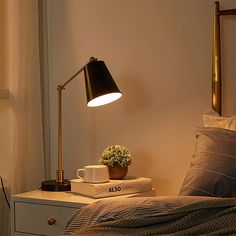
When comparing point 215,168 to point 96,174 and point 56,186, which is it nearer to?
point 96,174

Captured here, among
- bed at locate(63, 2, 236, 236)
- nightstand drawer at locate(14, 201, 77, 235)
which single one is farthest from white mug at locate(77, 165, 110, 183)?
bed at locate(63, 2, 236, 236)

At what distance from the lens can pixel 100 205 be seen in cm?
158

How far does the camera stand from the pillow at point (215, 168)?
1794 mm

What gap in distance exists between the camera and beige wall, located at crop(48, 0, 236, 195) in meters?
2.35

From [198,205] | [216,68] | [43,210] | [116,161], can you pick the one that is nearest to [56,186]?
[43,210]

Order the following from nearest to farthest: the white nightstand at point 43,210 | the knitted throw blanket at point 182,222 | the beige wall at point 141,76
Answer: the knitted throw blanket at point 182,222
the white nightstand at point 43,210
the beige wall at point 141,76

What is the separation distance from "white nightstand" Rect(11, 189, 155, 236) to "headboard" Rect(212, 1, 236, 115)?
499 millimetres

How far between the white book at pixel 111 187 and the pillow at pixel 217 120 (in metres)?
0.37

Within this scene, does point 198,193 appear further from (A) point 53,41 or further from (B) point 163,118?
(A) point 53,41

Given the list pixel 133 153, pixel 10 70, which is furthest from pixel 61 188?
pixel 10 70

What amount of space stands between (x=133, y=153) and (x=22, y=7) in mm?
902

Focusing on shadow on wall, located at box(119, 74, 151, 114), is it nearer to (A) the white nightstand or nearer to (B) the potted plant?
(B) the potted plant

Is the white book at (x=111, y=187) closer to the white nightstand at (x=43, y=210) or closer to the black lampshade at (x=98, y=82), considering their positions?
the white nightstand at (x=43, y=210)

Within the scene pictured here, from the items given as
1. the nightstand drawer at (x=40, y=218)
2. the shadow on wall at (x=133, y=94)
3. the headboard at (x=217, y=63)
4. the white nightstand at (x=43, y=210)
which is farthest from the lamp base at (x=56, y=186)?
the headboard at (x=217, y=63)
